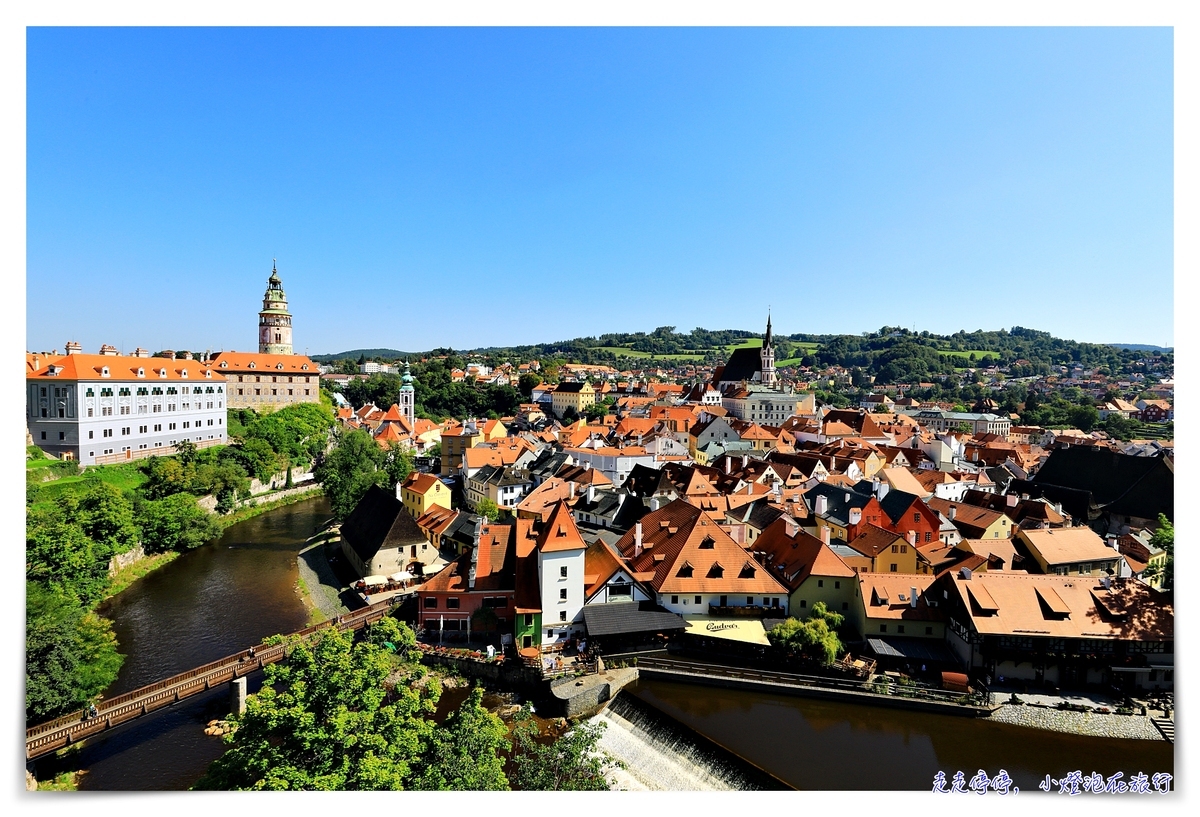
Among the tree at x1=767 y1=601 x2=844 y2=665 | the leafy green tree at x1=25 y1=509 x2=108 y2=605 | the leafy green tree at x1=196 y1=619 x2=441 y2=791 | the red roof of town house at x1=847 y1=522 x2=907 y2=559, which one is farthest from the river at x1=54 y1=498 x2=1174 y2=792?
the red roof of town house at x1=847 y1=522 x2=907 y2=559

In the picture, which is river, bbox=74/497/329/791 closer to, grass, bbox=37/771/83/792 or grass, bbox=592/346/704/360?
grass, bbox=37/771/83/792

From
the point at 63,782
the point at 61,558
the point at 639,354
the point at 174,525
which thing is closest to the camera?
the point at 63,782

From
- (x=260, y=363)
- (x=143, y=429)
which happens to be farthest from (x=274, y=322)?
(x=143, y=429)

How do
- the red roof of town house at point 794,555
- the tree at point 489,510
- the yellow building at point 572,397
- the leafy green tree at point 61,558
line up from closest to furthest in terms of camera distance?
1. the leafy green tree at point 61,558
2. the red roof of town house at point 794,555
3. the tree at point 489,510
4. the yellow building at point 572,397

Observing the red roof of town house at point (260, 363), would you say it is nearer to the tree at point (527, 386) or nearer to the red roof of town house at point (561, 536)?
the tree at point (527, 386)

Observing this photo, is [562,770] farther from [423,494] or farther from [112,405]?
[112,405]

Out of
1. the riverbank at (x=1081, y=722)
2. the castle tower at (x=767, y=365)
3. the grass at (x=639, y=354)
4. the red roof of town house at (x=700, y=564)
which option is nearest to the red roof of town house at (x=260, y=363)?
the red roof of town house at (x=700, y=564)
